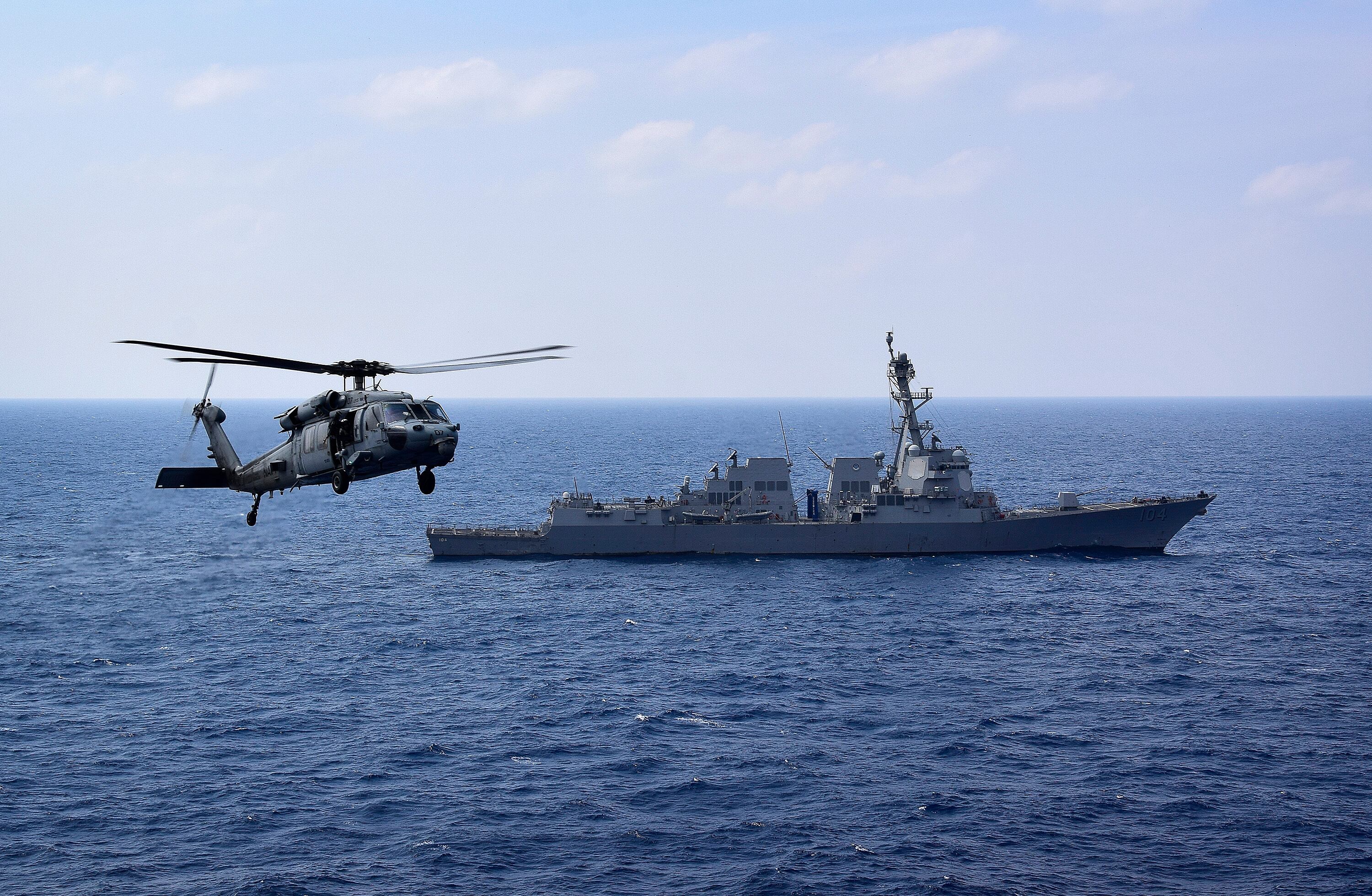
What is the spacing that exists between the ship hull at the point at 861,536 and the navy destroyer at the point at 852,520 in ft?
0.23

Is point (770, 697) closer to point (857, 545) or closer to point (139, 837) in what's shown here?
point (139, 837)

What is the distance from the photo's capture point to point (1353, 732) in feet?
137

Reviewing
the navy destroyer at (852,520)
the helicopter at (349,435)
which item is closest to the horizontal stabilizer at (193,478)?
the helicopter at (349,435)

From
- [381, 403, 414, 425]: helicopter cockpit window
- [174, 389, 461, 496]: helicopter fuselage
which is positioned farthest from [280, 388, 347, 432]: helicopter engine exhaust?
[381, 403, 414, 425]: helicopter cockpit window

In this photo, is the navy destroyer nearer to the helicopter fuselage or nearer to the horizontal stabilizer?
the horizontal stabilizer

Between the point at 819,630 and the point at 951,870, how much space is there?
24.5 meters

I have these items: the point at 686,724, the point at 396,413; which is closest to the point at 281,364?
the point at 396,413

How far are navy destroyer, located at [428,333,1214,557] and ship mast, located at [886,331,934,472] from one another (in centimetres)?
14

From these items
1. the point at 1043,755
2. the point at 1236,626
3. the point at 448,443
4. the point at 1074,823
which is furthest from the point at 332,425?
the point at 1236,626

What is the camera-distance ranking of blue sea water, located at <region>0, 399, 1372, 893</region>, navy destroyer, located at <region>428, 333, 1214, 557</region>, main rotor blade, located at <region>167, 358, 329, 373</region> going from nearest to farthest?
main rotor blade, located at <region>167, 358, 329, 373</region> → blue sea water, located at <region>0, 399, 1372, 893</region> → navy destroyer, located at <region>428, 333, 1214, 557</region>

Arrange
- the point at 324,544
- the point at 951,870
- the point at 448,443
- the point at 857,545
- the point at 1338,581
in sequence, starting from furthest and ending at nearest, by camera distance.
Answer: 1. the point at 324,544
2. the point at 857,545
3. the point at 1338,581
4. the point at 951,870
5. the point at 448,443

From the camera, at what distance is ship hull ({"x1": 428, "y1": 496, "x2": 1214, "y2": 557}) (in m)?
73.0

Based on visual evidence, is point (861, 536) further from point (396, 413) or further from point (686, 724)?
point (396, 413)

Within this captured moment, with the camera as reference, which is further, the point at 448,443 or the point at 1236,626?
the point at 1236,626
